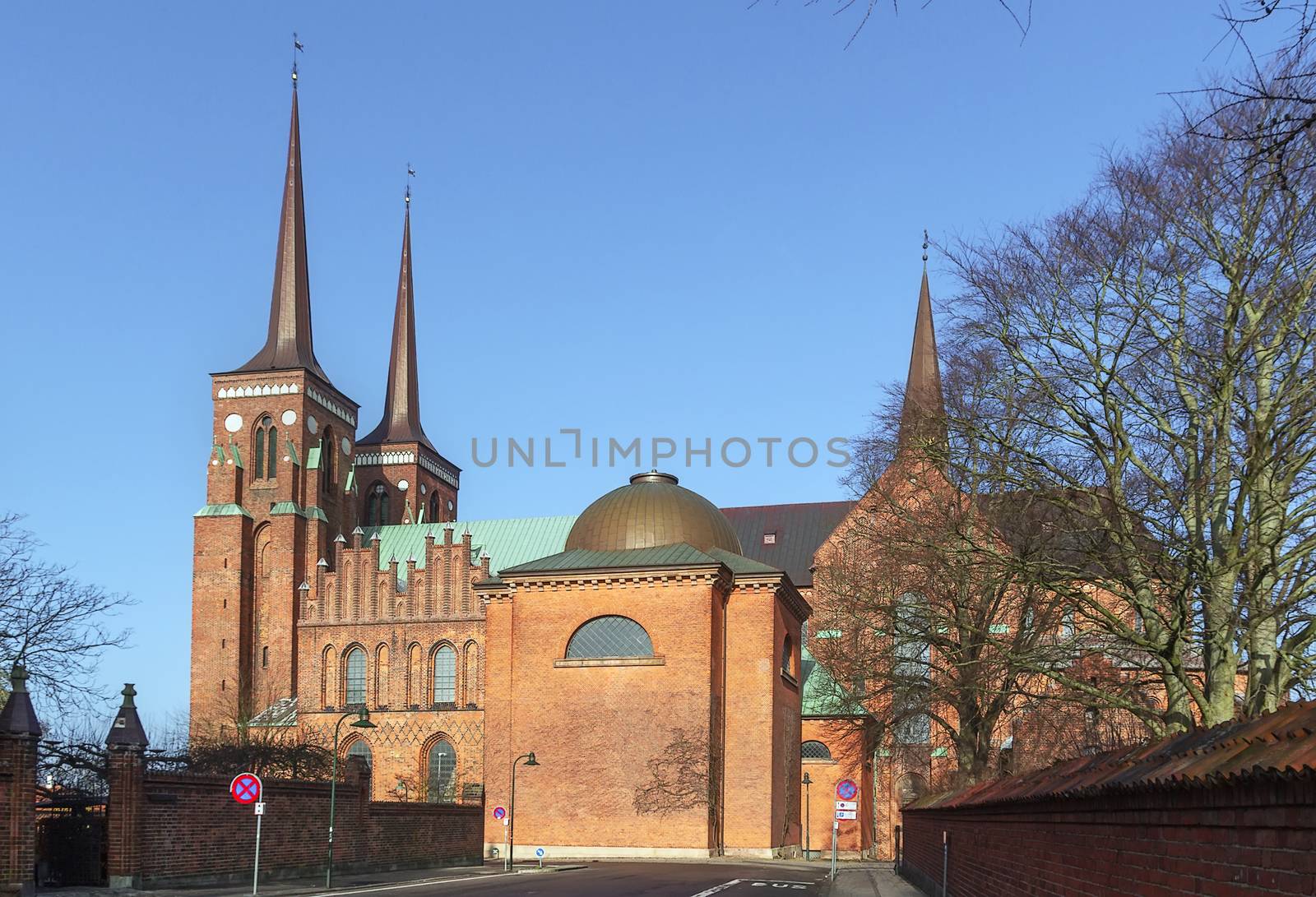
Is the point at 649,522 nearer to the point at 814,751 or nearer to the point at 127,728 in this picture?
the point at 814,751

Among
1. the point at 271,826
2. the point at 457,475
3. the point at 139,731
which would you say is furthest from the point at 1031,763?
the point at 457,475

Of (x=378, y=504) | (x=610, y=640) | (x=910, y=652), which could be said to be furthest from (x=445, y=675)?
(x=910, y=652)

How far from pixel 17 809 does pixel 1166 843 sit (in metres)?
18.3

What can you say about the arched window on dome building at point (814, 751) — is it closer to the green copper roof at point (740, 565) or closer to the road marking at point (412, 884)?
the green copper roof at point (740, 565)

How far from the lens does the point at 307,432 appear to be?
71062mm

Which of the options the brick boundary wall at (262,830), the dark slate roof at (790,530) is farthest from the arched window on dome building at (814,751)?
the brick boundary wall at (262,830)

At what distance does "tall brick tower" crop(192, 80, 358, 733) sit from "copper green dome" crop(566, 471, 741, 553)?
856 inches

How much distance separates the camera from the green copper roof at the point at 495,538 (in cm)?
7106

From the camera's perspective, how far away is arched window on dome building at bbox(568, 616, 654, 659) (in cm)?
4684

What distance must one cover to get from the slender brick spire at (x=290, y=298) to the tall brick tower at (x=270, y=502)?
63 mm

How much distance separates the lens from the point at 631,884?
1121 inches

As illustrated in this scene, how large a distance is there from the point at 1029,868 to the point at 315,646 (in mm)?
56828

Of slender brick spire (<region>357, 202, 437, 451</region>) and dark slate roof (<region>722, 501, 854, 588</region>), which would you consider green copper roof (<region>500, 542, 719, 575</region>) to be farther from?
slender brick spire (<region>357, 202, 437, 451</region>)

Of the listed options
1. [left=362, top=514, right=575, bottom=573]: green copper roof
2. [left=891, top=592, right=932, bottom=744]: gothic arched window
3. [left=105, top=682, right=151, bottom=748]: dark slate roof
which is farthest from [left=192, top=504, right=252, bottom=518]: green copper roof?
[left=105, top=682, right=151, bottom=748]: dark slate roof
